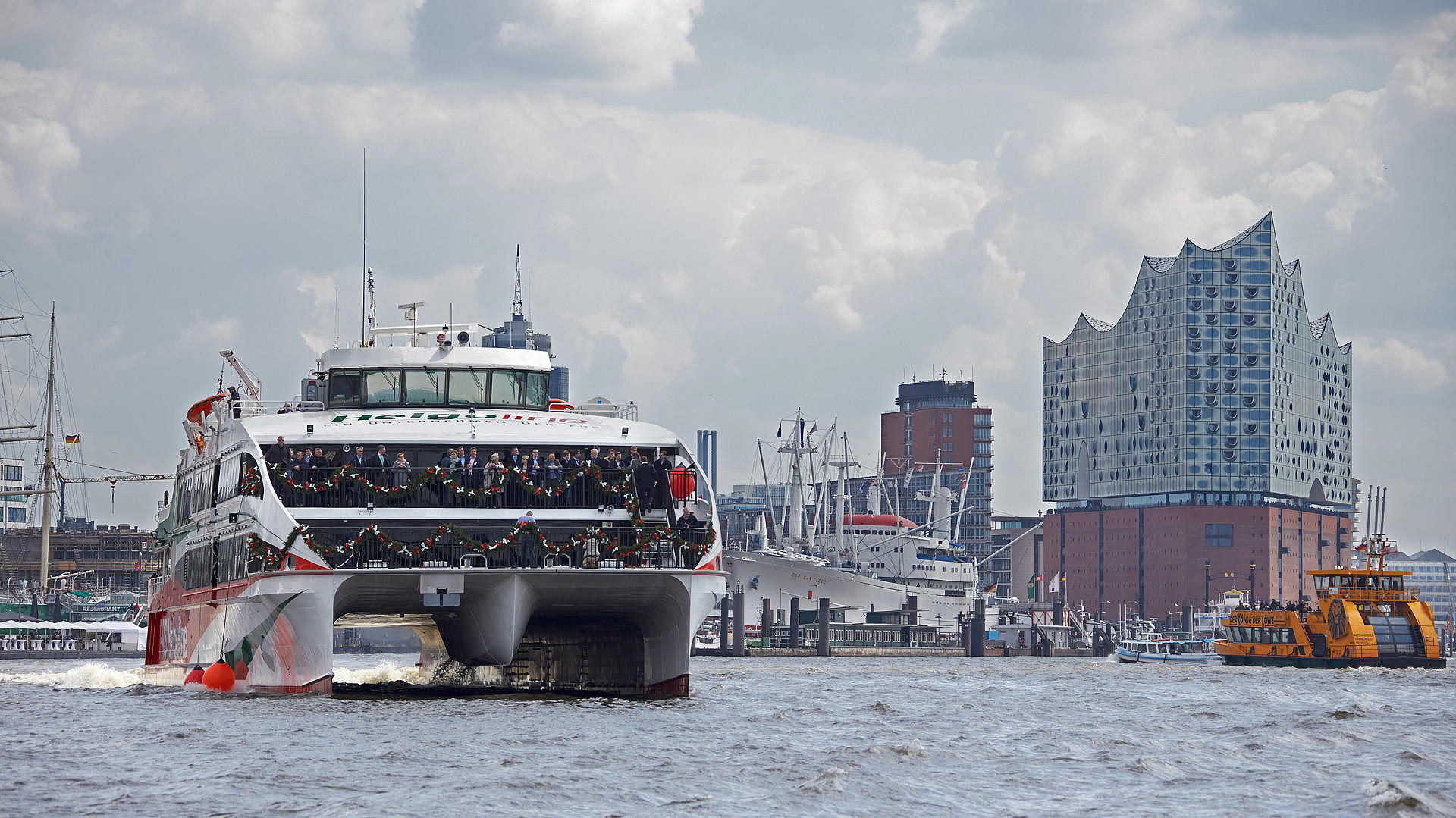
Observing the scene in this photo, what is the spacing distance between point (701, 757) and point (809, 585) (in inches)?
5519

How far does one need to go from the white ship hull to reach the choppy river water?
394 feet

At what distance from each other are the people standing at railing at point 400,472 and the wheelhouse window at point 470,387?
665cm

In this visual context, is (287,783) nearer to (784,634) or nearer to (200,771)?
(200,771)

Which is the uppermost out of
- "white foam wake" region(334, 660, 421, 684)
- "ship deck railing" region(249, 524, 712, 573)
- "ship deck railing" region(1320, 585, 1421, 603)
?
"ship deck railing" region(249, 524, 712, 573)

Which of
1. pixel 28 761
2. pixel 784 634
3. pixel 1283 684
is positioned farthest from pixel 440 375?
pixel 784 634

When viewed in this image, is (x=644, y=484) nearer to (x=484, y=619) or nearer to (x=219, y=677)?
(x=484, y=619)

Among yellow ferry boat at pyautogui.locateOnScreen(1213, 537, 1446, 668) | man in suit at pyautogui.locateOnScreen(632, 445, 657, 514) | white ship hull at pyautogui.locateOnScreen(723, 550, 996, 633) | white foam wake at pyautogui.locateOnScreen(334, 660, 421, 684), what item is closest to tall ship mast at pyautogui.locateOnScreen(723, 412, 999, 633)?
white ship hull at pyautogui.locateOnScreen(723, 550, 996, 633)

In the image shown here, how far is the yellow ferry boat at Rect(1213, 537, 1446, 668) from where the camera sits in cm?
9350

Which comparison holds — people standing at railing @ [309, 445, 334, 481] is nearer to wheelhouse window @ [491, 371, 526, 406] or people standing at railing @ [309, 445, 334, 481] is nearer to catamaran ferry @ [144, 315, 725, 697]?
catamaran ferry @ [144, 315, 725, 697]

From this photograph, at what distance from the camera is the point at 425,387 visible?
138 ft

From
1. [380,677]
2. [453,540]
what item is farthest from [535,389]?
[380,677]

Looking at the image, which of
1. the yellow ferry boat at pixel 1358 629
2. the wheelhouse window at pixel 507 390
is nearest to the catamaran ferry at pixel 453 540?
A: the wheelhouse window at pixel 507 390

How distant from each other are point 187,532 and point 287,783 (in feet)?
75.6

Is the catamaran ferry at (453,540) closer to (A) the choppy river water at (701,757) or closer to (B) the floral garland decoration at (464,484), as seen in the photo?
(B) the floral garland decoration at (464,484)
